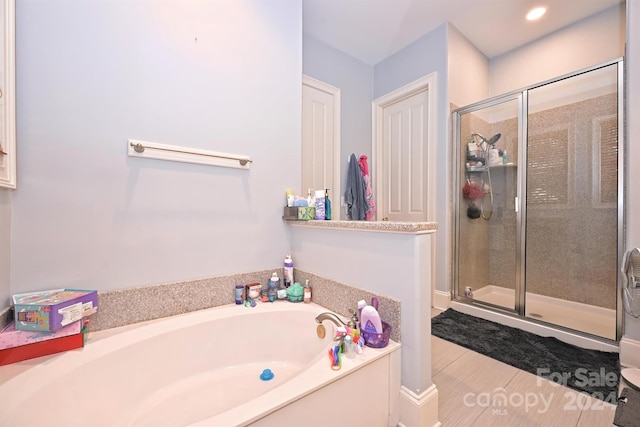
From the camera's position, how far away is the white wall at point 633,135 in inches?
58.4

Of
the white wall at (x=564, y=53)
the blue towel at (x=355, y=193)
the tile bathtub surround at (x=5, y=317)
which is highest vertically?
the white wall at (x=564, y=53)

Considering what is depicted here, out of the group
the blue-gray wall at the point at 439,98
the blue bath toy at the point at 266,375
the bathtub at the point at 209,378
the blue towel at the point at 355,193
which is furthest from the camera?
the blue towel at the point at 355,193

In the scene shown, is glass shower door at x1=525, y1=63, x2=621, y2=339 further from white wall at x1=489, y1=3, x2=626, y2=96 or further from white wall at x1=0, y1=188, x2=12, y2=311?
white wall at x1=0, y1=188, x2=12, y2=311

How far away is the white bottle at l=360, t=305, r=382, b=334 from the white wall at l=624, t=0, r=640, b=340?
1719 mm

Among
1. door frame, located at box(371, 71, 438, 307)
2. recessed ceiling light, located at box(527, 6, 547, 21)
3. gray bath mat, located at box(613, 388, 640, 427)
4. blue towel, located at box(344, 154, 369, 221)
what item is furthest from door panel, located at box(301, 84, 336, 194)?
gray bath mat, located at box(613, 388, 640, 427)

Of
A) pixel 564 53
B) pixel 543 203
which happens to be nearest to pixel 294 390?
pixel 543 203

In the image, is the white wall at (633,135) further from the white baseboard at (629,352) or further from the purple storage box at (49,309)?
the purple storage box at (49,309)

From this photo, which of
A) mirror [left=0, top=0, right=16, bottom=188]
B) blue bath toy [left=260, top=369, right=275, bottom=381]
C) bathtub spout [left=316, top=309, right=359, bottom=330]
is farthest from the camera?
blue bath toy [left=260, top=369, right=275, bottom=381]

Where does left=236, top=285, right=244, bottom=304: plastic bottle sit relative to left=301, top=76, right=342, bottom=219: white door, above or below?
below

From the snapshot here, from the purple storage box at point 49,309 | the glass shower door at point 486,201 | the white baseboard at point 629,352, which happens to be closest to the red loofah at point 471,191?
the glass shower door at point 486,201

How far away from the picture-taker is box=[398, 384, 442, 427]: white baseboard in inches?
41.5

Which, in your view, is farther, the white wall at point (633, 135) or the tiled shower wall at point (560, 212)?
the tiled shower wall at point (560, 212)

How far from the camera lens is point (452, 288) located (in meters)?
2.54

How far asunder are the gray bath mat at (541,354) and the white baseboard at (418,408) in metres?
0.85
